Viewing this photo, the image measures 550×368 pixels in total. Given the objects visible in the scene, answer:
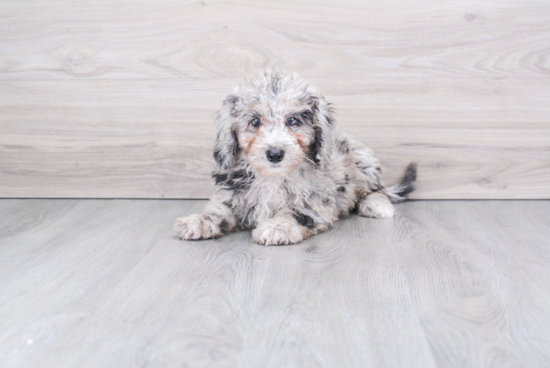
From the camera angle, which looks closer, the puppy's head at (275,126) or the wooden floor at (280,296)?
the wooden floor at (280,296)

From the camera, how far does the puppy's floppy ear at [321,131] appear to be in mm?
2607

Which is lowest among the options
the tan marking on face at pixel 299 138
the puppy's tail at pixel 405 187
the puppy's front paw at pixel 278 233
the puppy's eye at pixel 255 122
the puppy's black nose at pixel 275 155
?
the puppy's front paw at pixel 278 233

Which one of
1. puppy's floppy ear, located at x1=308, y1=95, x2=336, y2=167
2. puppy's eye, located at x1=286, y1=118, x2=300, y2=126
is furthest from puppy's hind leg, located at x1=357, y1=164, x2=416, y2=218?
puppy's eye, located at x1=286, y1=118, x2=300, y2=126

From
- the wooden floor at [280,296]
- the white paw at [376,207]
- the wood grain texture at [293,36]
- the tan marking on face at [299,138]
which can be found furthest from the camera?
the wood grain texture at [293,36]

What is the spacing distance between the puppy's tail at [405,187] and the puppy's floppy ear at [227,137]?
1204 millimetres

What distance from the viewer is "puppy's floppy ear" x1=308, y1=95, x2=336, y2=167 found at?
261 centimetres

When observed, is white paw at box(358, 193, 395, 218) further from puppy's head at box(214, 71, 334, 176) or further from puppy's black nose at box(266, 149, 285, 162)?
Result: puppy's black nose at box(266, 149, 285, 162)

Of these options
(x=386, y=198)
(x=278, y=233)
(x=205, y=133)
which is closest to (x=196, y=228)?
(x=278, y=233)

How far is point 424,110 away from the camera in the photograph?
3.30m

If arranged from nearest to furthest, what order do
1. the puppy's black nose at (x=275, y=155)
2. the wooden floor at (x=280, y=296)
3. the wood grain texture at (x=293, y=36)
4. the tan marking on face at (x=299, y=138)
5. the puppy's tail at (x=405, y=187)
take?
1. the wooden floor at (x=280, y=296)
2. the puppy's black nose at (x=275, y=155)
3. the tan marking on face at (x=299, y=138)
4. the wood grain texture at (x=293, y=36)
5. the puppy's tail at (x=405, y=187)

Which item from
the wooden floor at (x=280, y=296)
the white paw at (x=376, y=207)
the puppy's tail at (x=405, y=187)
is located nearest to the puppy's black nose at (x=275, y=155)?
the wooden floor at (x=280, y=296)

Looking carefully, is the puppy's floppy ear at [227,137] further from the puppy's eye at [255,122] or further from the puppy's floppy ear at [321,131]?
the puppy's floppy ear at [321,131]

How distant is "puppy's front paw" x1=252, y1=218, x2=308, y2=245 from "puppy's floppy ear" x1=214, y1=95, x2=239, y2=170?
40cm

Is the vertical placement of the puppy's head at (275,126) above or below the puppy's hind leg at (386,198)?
above
